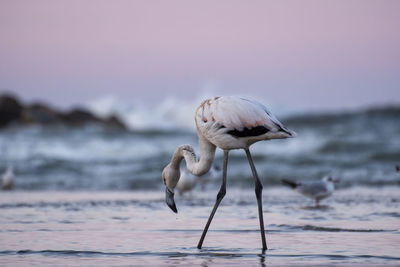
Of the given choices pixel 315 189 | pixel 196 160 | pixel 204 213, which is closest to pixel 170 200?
pixel 196 160

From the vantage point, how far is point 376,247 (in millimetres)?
6500

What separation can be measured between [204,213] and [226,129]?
3251 millimetres

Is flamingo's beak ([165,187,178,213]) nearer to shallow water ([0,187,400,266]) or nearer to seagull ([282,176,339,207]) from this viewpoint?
shallow water ([0,187,400,266])

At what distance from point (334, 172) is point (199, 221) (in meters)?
10.2

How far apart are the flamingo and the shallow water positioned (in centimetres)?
46

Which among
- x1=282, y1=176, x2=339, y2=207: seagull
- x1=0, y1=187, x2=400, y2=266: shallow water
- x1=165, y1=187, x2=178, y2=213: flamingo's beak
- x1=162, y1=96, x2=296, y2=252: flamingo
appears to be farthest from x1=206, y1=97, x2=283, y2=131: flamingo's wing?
x1=282, y1=176, x2=339, y2=207: seagull

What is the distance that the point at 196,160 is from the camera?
7016mm

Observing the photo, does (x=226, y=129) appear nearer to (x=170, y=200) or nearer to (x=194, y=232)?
(x=170, y=200)

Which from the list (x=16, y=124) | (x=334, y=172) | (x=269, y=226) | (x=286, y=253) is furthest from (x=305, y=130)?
(x=286, y=253)

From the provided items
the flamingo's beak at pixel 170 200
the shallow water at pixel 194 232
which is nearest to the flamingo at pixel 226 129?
the flamingo's beak at pixel 170 200

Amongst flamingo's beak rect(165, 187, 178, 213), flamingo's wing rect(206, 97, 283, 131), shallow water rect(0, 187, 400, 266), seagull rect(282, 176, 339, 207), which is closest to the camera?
shallow water rect(0, 187, 400, 266)

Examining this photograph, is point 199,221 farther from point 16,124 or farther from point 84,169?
point 16,124

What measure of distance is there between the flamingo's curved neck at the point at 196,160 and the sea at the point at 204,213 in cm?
71

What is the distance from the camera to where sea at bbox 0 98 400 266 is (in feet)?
20.4
